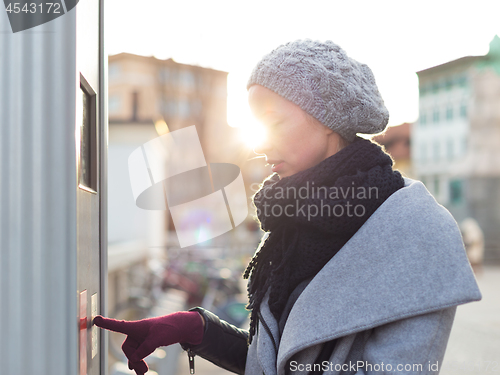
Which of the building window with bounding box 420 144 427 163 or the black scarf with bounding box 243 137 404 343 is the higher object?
the black scarf with bounding box 243 137 404 343

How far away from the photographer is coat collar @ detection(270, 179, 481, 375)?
2.73 feet

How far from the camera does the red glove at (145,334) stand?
93 centimetres

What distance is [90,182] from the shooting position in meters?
0.88

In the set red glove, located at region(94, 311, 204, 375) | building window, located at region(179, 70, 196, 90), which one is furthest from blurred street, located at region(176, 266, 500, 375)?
building window, located at region(179, 70, 196, 90)

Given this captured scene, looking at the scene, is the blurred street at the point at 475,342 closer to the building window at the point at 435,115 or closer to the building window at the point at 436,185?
the building window at the point at 436,185

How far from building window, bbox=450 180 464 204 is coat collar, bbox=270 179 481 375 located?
22.4m

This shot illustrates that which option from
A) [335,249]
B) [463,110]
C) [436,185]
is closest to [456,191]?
[436,185]

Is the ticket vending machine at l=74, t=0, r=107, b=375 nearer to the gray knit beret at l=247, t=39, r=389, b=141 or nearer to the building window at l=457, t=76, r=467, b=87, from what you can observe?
the gray knit beret at l=247, t=39, r=389, b=141

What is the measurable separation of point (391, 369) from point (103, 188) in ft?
2.31

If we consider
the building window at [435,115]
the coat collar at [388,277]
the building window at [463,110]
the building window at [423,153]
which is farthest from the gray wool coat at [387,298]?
the building window at [435,115]

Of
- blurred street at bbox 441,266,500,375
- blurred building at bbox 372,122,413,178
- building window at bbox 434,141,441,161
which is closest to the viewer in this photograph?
blurred street at bbox 441,266,500,375

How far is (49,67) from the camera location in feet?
2.20

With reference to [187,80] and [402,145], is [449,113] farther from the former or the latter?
[187,80]

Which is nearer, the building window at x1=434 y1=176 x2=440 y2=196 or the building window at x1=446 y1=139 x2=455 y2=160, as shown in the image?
the building window at x1=446 y1=139 x2=455 y2=160
